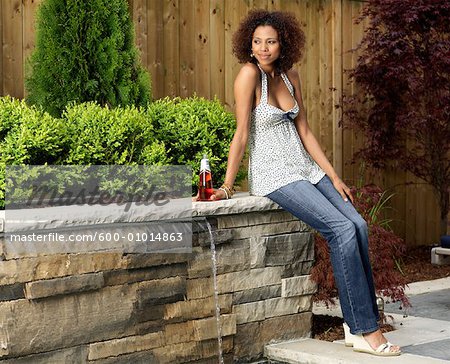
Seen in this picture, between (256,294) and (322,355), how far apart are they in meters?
0.43

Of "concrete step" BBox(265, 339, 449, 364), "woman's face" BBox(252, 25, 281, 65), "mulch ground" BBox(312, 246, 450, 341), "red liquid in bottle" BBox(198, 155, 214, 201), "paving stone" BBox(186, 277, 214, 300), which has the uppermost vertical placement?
"woman's face" BBox(252, 25, 281, 65)

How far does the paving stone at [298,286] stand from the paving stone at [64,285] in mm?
1103

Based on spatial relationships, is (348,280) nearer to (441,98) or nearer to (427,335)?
(427,335)

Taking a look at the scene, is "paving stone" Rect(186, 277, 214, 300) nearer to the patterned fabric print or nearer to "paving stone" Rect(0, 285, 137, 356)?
"paving stone" Rect(0, 285, 137, 356)

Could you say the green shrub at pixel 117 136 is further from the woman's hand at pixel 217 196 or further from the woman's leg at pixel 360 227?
the woman's leg at pixel 360 227

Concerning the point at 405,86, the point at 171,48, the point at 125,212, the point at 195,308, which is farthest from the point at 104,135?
the point at 405,86

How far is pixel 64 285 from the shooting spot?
3.42m

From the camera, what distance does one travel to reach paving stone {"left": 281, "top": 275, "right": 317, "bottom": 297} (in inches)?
169

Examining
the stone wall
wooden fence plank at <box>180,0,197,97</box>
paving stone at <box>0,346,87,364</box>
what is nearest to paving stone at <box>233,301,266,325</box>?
the stone wall

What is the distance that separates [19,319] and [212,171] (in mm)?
1427

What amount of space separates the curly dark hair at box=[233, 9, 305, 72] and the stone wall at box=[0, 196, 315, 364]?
0.70 meters

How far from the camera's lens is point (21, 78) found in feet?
16.7

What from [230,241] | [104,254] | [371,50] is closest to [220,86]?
[371,50]

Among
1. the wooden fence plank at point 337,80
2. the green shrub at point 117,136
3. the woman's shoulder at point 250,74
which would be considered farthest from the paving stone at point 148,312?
the wooden fence plank at point 337,80
